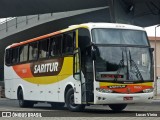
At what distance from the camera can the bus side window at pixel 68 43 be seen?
59.1 ft

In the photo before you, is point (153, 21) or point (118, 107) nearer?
point (118, 107)

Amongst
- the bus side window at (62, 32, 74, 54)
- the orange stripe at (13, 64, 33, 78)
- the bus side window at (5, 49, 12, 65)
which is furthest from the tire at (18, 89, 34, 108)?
the bus side window at (62, 32, 74, 54)

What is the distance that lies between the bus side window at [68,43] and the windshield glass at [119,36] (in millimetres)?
1328

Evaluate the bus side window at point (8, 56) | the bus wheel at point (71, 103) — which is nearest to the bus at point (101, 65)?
the bus wheel at point (71, 103)

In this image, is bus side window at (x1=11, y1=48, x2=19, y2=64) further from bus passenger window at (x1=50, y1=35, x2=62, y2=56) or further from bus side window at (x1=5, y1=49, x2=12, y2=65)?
bus passenger window at (x1=50, y1=35, x2=62, y2=56)

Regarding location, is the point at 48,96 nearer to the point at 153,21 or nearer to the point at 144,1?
the point at 144,1

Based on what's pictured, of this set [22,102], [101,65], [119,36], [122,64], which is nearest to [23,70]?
[22,102]

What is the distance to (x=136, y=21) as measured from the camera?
3397 cm

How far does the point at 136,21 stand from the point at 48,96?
15.4m

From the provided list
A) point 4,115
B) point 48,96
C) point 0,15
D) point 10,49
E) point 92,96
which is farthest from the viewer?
point 0,15

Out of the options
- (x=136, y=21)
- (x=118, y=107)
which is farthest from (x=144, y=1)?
(x=118, y=107)

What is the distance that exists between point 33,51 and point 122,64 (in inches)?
259

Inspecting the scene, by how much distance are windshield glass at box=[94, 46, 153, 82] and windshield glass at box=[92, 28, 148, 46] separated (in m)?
0.31

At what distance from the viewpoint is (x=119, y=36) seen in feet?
57.2
